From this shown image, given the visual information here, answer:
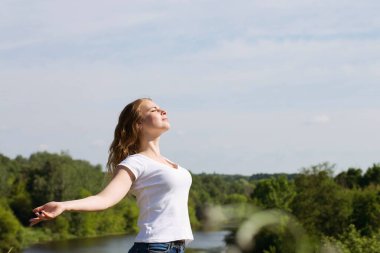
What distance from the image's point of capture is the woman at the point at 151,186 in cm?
299

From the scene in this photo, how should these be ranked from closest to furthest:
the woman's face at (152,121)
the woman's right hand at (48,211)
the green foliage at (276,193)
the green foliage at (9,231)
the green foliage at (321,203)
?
the woman's right hand at (48,211) < the woman's face at (152,121) < the green foliage at (321,203) < the green foliage at (276,193) < the green foliage at (9,231)

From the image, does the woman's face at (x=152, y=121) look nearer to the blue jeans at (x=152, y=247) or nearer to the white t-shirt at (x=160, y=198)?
the white t-shirt at (x=160, y=198)

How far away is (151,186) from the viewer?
3064 millimetres

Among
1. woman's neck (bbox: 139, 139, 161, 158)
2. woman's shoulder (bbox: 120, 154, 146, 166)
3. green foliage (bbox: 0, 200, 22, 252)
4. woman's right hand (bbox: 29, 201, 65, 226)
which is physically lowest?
green foliage (bbox: 0, 200, 22, 252)

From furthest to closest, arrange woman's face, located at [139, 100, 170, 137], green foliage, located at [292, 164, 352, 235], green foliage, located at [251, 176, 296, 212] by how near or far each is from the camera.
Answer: green foliage, located at [251, 176, 296, 212]
green foliage, located at [292, 164, 352, 235]
woman's face, located at [139, 100, 170, 137]

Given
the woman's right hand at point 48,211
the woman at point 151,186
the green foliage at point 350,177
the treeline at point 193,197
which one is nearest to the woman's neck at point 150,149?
the woman at point 151,186

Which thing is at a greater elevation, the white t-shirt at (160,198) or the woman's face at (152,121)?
the woman's face at (152,121)

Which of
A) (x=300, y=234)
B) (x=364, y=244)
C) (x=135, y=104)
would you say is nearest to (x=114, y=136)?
(x=135, y=104)

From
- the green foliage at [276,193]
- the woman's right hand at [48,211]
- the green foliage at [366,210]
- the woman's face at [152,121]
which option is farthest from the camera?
the green foliage at [276,193]

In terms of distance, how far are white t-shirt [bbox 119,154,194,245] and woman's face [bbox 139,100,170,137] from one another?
0.18 metres

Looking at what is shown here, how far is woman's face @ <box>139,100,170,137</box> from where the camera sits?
3223mm

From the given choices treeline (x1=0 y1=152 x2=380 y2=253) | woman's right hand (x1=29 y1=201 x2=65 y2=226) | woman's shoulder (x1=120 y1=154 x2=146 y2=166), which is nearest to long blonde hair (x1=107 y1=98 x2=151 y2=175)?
woman's shoulder (x1=120 y1=154 x2=146 y2=166)

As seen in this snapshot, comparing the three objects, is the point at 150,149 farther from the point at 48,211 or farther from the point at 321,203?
the point at 321,203

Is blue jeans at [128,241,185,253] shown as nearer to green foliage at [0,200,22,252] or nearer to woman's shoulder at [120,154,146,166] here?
woman's shoulder at [120,154,146,166]
